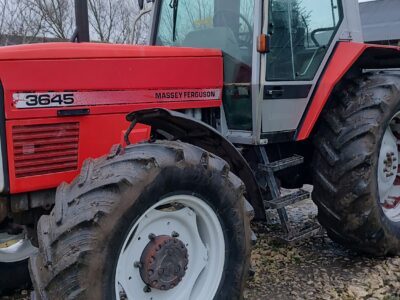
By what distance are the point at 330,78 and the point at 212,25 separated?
933mm

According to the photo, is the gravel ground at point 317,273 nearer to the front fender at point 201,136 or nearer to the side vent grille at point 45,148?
the front fender at point 201,136

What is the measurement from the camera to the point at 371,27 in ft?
42.0

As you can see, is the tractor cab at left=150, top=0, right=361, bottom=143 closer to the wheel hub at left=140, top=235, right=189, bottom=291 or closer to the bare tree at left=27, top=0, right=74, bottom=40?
the wheel hub at left=140, top=235, right=189, bottom=291

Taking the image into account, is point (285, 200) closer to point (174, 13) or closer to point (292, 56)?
point (292, 56)

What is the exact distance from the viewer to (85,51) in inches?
109

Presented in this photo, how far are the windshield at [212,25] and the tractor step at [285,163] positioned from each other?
2.38 feet

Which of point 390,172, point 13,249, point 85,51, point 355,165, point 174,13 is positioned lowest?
point 13,249

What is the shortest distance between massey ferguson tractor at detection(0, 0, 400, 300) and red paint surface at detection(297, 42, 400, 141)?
0.01 meters

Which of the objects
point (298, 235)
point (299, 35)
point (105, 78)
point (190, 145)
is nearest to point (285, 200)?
point (298, 235)

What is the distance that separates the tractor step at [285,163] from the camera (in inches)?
136

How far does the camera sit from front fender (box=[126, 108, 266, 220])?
2742 millimetres

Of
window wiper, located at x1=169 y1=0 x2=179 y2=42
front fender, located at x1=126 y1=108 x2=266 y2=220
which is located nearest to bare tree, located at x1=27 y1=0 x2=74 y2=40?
window wiper, located at x1=169 y1=0 x2=179 y2=42

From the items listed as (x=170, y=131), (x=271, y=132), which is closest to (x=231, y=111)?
(x=271, y=132)

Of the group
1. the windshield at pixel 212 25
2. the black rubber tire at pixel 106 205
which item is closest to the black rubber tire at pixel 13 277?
the black rubber tire at pixel 106 205
